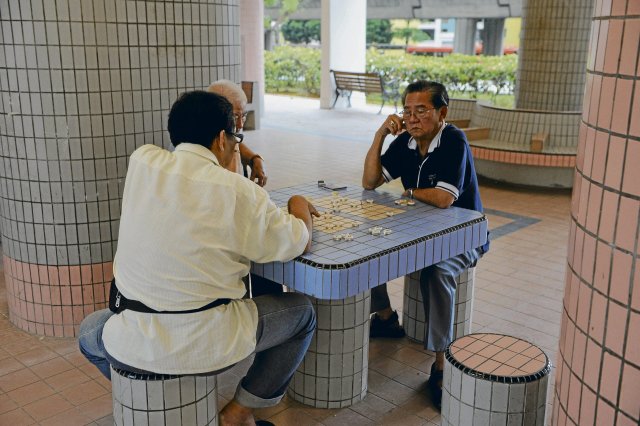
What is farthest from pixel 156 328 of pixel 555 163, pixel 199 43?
pixel 555 163

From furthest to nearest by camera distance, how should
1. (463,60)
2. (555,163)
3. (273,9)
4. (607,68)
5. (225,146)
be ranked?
(273,9), (463,60), (555,163), (225,146), (607,68)

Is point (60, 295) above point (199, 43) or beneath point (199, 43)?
beneath

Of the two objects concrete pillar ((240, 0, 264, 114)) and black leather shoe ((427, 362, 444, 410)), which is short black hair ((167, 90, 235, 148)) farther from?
concrete pillar ((240, 0, 264, 114))

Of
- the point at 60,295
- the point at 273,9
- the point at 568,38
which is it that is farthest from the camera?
the point at 273,9

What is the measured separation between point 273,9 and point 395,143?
2262 centimetres

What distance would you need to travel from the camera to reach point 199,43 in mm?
3982

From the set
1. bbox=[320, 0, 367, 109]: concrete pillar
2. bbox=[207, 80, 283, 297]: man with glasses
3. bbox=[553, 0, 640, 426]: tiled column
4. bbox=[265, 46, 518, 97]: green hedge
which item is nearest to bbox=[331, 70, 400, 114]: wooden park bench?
bbox=[320, 0, 367, 109]: concrete pillar

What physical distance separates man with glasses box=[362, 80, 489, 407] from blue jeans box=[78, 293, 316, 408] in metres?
0.81

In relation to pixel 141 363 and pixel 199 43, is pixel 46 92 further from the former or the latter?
pixel 141 363

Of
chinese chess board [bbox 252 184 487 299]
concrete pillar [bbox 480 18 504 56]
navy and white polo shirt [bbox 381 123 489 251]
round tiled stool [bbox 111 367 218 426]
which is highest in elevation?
concrete pillar [bbox 480 18 504 56]

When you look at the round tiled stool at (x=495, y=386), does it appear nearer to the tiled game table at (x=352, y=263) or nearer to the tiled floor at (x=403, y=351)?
the tiled game table at (x=352, y=263)

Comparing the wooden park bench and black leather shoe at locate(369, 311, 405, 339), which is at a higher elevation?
the wooden park bench

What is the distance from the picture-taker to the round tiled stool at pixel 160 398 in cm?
236

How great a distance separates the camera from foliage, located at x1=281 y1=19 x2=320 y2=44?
1308 inches
